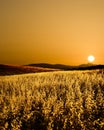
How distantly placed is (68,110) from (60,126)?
126 centimetres

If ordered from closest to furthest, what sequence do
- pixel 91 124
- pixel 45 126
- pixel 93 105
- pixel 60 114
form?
pixel 91 124, pixel 45 126, pixel 60 114, pixel 93 105

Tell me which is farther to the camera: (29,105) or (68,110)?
(29,105)

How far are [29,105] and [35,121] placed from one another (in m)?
1.38

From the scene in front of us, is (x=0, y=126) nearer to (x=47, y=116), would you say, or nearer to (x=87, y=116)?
(x=47, y=116)

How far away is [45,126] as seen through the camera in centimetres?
773

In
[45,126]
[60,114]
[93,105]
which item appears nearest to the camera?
[45,126]

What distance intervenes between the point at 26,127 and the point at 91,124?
1551 millimetres

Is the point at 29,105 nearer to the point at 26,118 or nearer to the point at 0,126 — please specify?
the point at 26,118

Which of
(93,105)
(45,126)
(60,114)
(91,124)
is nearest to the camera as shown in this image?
(91,124)

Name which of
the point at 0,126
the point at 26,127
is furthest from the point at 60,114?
the point at 0,126

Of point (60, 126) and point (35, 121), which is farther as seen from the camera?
point (35, 121)

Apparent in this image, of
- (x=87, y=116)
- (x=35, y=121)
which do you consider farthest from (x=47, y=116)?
(x=87, y=116)

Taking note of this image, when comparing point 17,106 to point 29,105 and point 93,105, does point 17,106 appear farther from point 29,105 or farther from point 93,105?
point 93,105

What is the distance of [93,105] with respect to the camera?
29.9 feet
